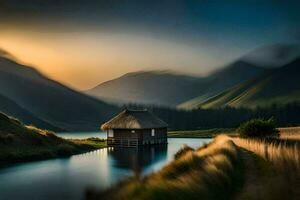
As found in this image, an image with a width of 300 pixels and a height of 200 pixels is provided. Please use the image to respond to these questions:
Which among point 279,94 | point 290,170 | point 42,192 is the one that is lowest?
point 42,192

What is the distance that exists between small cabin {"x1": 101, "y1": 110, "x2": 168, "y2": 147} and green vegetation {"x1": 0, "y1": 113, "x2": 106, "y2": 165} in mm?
7573

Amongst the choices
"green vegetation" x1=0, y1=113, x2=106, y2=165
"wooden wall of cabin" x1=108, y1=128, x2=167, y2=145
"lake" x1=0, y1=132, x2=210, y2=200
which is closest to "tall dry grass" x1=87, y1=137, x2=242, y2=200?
"lake" x1=0, y1=132, x2=210, y2=200

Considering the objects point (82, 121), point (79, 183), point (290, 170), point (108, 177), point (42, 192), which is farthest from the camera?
point (82, 121)

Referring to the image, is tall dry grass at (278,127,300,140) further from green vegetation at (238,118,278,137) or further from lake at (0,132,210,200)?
lake at (0,132,210,200)

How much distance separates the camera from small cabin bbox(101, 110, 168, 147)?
5122 centimetres

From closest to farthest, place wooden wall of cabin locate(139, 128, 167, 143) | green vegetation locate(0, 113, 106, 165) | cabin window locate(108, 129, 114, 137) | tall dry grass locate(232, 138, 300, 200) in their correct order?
tall dry grass locate(232, 138, 300, 200) < green vegetation locate(0, 113, 106, 165) < wooden wall of cabin locate(139, 128, 167, 143) < cabin window locate(108, 129, 114, 137)

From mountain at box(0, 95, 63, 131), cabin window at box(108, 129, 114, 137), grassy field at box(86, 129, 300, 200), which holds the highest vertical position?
mountain at box(0, 95, 63, 131)

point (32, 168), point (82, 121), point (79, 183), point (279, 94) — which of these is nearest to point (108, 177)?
point (79, 183)

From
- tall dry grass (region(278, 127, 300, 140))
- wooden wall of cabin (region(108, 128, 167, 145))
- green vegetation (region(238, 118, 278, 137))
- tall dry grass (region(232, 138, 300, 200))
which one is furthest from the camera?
wooden wall of cabin (region(108, 128, 167, 145))

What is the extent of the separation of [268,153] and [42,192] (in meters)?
9.44

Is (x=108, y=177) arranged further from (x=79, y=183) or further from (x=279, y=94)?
(x=279, y=94)

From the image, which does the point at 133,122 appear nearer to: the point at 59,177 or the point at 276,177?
the point at 59,177

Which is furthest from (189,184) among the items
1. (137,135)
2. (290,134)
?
(137,135)

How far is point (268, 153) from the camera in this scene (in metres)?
17.3
